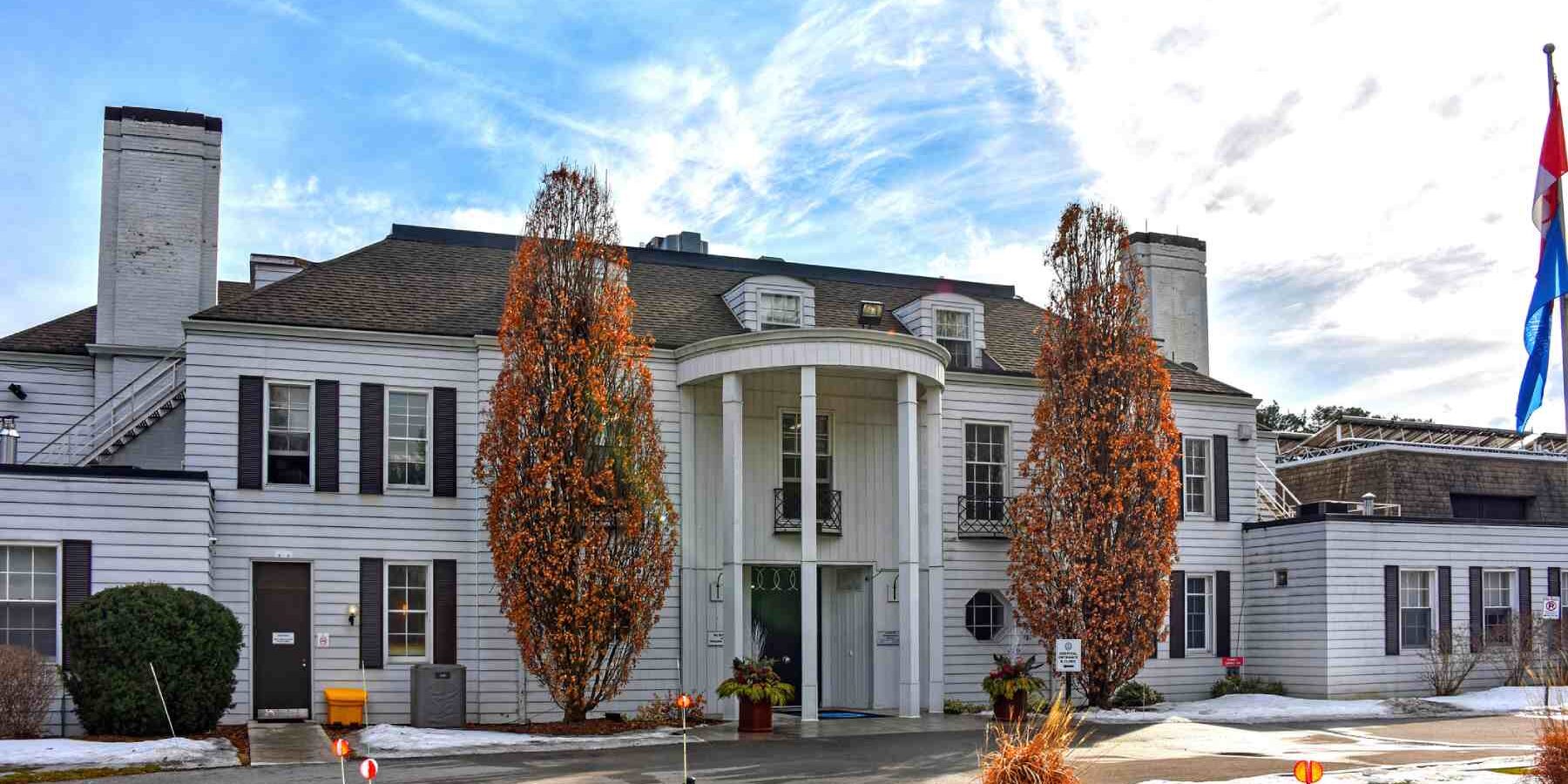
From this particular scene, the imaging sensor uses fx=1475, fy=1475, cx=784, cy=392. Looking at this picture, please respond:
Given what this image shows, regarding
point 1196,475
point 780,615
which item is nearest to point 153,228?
point 780,615

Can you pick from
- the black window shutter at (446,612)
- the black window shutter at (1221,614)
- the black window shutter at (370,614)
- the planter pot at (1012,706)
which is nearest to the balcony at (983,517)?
the planter pot at (1012,706)

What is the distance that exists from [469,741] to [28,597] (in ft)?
19.8

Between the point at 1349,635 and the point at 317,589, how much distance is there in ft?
60.8

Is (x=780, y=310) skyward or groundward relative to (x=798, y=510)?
skyward

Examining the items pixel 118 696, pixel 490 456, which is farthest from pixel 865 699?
pixel 118 696

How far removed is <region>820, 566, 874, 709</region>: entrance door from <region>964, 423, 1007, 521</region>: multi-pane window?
2477 mm

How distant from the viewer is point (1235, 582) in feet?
96.2

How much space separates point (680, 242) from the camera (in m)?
30.7

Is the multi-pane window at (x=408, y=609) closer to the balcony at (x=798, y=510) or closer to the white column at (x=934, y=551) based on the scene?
the balcony at (x=798, y=510)

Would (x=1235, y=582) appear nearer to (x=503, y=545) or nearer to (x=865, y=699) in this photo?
(x=865, y=699)

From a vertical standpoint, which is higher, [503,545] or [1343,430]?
[1343,430]

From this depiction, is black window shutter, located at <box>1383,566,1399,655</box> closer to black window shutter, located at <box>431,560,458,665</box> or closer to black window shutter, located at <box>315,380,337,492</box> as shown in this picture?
black window shutter, located at <box>431,560,458,665</box>

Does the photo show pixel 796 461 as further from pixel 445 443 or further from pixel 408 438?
pixel 408 438

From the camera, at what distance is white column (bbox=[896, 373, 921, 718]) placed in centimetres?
2373
